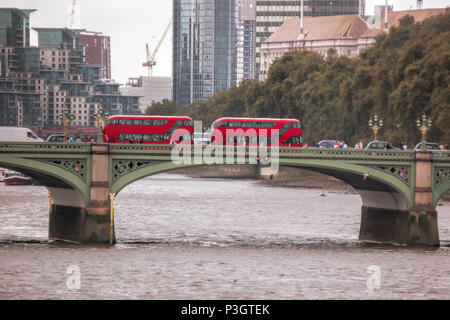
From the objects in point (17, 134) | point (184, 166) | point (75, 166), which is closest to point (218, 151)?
point (184, 166)

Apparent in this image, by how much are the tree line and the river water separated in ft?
42.8

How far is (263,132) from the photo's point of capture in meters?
102

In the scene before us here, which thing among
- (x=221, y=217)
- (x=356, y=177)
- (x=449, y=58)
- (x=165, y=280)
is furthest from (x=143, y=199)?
(x=165, y=280)

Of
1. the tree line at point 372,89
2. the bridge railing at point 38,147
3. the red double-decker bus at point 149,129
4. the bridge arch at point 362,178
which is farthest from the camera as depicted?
the tree line at point 372,89

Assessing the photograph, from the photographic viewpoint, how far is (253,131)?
103438 millimetres

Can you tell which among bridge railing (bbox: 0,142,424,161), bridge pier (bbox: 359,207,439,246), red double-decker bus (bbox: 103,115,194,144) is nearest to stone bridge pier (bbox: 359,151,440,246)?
bridge pier (bbox: 359,207,439,246)

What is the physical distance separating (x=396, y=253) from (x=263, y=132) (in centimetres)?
2917

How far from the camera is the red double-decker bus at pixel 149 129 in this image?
3898 inches

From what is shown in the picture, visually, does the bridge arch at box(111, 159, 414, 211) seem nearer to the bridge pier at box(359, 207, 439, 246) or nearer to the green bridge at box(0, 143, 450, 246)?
the green bridge at box(0, 143, 450, 246)

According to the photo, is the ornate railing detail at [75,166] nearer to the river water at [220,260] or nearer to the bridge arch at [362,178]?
the bridge arch at [362,178]

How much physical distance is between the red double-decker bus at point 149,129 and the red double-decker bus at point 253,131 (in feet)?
10.5

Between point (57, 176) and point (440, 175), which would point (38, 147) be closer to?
point (57, 176)

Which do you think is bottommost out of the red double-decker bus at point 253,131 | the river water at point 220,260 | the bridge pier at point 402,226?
the river water at point 220,260

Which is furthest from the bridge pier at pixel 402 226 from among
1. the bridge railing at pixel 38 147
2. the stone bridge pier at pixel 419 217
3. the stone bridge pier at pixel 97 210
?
the bridge railing at pixel 38 147
